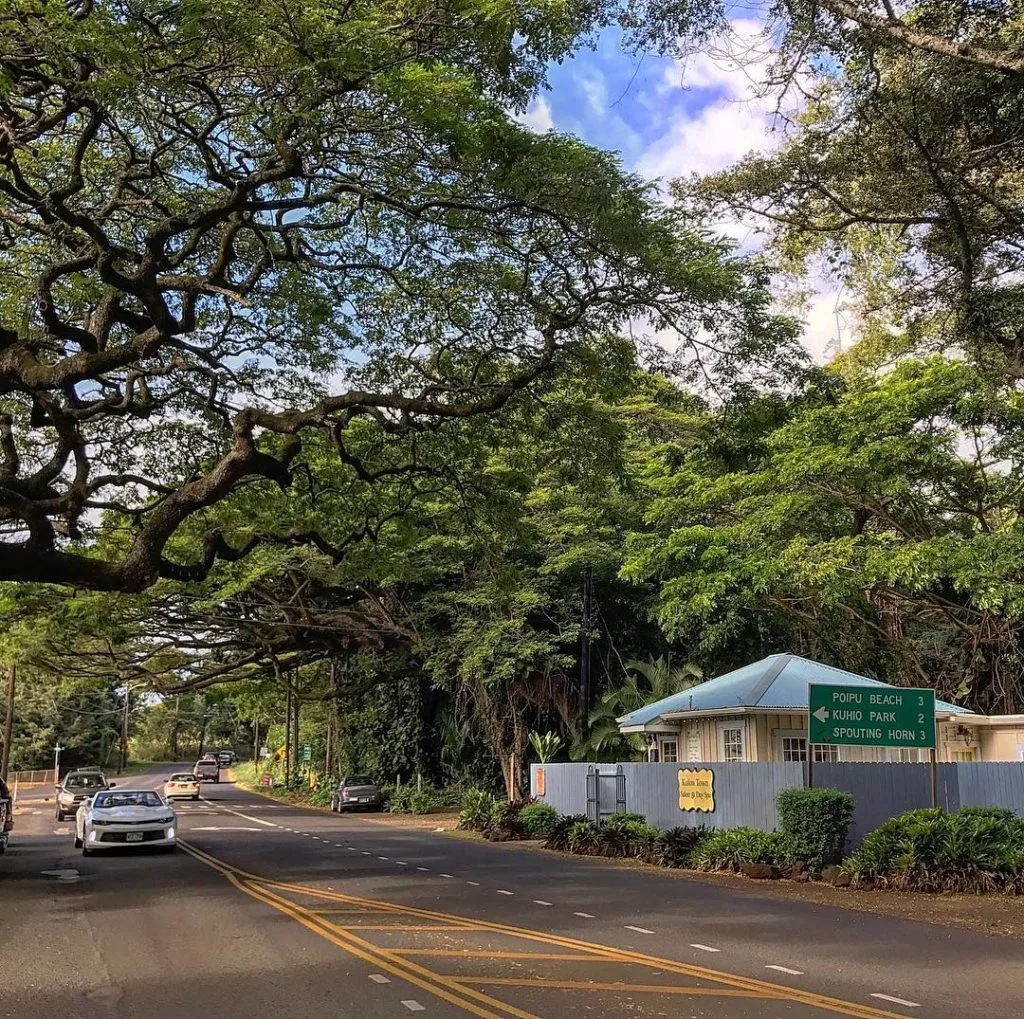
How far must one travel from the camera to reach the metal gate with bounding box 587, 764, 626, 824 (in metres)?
22.1

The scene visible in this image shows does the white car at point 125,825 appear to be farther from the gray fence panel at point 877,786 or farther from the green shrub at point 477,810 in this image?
the gray fence panel at point 877,786

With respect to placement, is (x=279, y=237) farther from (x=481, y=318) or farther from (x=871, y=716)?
(x=871, y=716)

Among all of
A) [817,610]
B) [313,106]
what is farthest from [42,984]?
[817,610]

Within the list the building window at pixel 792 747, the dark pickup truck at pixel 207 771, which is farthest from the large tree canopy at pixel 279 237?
the dark pickup truck at pixel 207 771

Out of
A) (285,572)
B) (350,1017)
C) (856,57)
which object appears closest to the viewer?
(350,1017)

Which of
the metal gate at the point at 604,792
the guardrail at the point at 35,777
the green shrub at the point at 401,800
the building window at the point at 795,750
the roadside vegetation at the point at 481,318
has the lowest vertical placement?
the guardrail at the point at 35,777

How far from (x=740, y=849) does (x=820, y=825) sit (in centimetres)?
168

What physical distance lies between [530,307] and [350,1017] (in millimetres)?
9648

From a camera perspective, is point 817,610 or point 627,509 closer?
point 817,610

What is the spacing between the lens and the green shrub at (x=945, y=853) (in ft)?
45.9

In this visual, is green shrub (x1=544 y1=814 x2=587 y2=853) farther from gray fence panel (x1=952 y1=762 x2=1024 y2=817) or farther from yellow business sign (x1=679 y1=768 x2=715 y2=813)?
gray fence panel (x1=952 y1=762 x2=1024 y2=817)

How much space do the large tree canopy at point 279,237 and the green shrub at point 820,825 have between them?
7644 mm

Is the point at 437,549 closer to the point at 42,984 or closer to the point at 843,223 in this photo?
the point at 843,223

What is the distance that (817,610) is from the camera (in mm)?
25906
